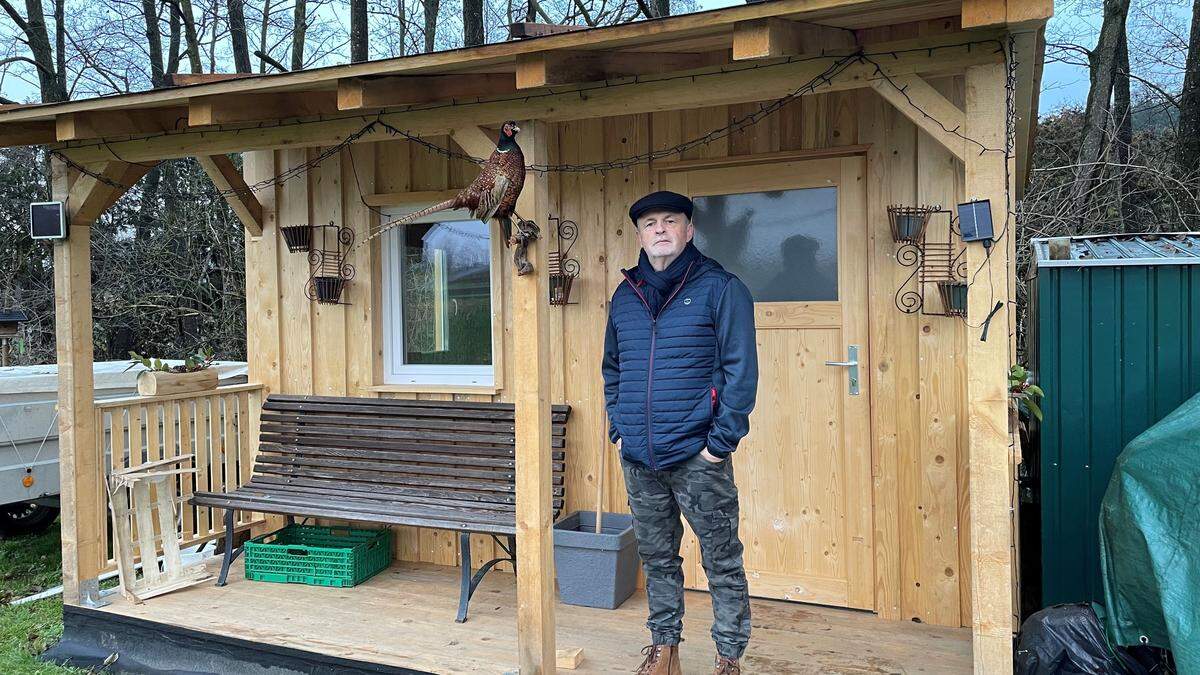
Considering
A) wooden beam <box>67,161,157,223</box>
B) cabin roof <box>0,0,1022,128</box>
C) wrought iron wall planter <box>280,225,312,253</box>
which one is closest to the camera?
cabin roof <box>0,0,1022,128</box>

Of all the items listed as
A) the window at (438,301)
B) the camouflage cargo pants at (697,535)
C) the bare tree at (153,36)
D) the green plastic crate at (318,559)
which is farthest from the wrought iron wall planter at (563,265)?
the bare tree at (153,36)

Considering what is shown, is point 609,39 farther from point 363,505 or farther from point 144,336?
point 144,336

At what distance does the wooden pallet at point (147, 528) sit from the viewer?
3.90 m

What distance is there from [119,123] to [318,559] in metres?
2.09

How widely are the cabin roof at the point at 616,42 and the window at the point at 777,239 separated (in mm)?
1019

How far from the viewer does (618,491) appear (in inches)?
160

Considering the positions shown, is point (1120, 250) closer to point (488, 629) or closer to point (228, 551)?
point (488, 629)

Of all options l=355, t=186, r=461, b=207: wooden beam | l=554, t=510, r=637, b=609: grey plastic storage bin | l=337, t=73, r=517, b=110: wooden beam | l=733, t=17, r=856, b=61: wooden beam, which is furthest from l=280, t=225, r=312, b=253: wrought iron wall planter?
l=733, t=17, r=856, b=61: wooden beam

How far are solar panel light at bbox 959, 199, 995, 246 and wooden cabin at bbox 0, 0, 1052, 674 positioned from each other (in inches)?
0.7

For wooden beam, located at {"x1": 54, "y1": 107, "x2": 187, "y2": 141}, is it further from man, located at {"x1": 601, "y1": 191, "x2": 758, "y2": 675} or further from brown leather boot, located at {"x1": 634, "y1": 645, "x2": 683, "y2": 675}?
brown leather boot, located at {"x1": 634, "y1": 645, "x2": 683, "y2": 675}

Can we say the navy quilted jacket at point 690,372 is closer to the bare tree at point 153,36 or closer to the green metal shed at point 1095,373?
the green metal shed at point 1095,373

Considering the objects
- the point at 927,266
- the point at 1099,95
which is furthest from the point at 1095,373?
the point at 1099,95

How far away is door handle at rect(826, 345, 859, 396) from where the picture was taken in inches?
141

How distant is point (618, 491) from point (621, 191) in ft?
4.45
